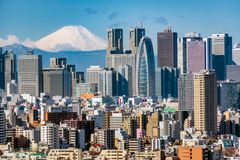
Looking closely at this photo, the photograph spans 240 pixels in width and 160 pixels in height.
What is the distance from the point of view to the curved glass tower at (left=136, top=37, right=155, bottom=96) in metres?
39.6

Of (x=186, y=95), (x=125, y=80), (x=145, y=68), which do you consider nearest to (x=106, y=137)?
(x=186, y=95)

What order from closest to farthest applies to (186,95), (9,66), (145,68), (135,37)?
(186,95), (9,66), (145,68), (135,37)

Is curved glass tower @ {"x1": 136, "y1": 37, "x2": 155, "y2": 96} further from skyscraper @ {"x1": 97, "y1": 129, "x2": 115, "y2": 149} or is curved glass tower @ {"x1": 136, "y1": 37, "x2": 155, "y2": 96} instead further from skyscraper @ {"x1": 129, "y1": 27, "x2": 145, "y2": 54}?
skyscraper @ {"x1": 97, "y1": 129, "x2": 115, "y2": 149}

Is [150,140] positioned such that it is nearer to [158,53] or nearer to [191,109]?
[191,109]

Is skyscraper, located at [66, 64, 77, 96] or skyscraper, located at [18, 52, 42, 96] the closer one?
skyscraper, located at [18, 52, 42, 96]

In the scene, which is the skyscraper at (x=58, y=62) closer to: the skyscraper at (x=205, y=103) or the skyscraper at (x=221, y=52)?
the skyscraper at (x=221, y=52)

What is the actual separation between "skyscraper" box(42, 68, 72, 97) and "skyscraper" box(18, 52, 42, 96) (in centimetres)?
23

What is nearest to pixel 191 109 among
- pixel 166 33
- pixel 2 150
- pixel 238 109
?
pixel 238 109

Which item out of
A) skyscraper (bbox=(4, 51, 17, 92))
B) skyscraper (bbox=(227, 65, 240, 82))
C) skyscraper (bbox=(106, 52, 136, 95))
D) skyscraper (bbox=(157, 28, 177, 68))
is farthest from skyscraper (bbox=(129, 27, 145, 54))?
skyscraper (bbox=(4, 51, 17, 92))

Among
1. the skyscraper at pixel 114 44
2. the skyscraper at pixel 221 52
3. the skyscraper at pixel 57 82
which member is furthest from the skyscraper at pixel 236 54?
the skyscraper at pixel 57 82

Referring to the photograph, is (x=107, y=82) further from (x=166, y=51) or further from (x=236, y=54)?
(x=236, y=54)

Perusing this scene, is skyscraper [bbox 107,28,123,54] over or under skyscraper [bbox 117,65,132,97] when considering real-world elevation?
over

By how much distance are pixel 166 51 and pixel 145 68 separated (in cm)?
210

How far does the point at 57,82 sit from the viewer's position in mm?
37125
